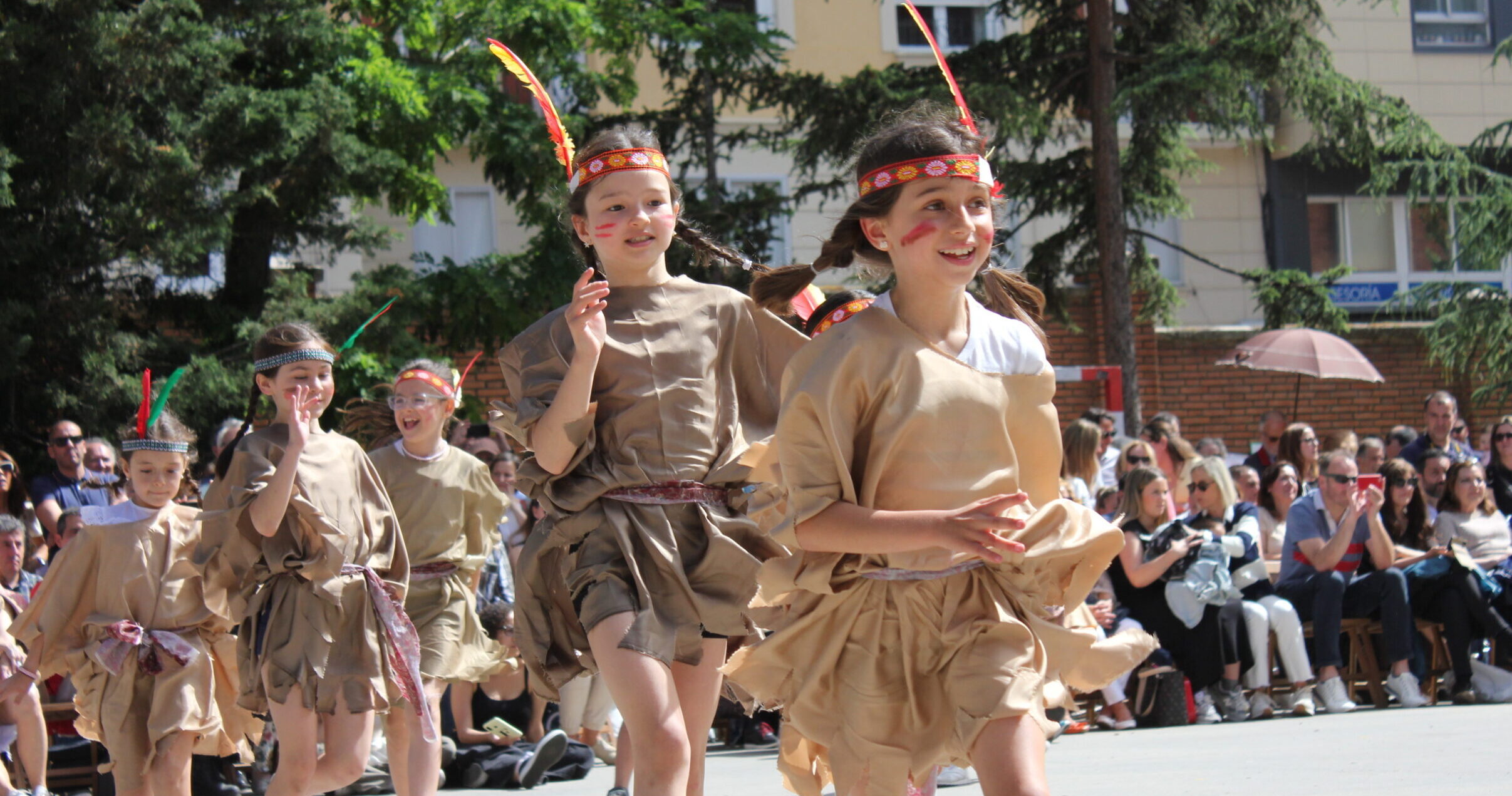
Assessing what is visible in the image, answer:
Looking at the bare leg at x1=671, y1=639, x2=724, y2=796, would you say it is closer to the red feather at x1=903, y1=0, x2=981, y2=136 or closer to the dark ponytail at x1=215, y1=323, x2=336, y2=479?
the red feather at x1=903, y1=0, x2=981, y2=136

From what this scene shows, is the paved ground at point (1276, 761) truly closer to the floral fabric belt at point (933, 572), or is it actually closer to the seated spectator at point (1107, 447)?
the seated spectator at point (1107, 447)

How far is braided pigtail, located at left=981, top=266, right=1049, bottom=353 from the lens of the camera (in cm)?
379

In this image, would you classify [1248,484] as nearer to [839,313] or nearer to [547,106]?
[839,313]

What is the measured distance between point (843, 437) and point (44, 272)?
10.9m

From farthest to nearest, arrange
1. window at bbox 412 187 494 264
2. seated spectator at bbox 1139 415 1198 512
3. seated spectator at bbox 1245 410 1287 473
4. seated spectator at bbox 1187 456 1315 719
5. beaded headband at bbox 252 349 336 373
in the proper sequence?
window at bbox 412 187 494 264 → seated spectator at bbox 1245 410 1287 473 → seated spectator at bbox 1139 415 1198 512 → seated spectator at bbox 1187 456 1315 719 → beaded headband at bbox 252 349 336 373

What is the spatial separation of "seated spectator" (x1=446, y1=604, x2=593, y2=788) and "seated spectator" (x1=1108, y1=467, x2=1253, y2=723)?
3.39 meters

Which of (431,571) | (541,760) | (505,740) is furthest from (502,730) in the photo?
(431,571)

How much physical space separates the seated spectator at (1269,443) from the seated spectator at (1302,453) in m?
0.38

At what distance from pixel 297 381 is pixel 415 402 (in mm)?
984

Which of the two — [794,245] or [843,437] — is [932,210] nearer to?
[843,437]

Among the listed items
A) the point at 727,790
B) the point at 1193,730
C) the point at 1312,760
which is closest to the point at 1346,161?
the point at 1193,730

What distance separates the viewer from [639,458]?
4102 millimetres

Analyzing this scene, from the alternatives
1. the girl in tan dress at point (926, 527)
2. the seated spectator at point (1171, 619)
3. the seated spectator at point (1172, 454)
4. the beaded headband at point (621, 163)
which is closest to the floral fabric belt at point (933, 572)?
the girl in tan dress at point (926, 527)

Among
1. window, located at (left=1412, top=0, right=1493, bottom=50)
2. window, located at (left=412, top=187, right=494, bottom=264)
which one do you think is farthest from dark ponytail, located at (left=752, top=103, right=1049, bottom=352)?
window, located at (left=1412, top=0, right=1493, bottom=50)
